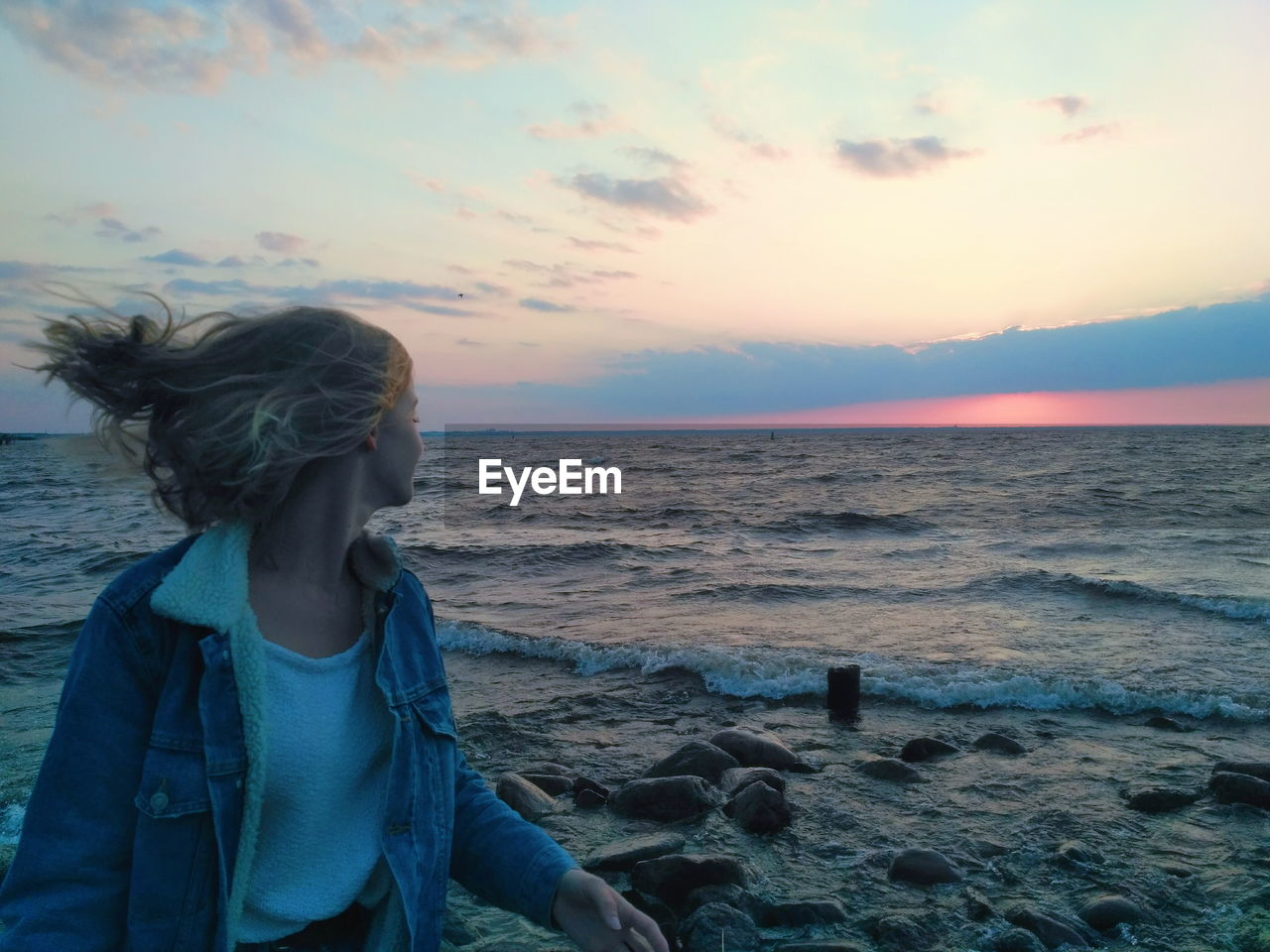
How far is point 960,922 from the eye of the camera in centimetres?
465

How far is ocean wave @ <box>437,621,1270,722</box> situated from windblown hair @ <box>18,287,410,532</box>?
8.10 meters

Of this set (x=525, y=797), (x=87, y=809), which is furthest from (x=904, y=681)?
(x=87, y=809)

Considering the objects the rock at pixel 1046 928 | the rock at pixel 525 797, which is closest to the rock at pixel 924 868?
the rock at pixel 1046 928

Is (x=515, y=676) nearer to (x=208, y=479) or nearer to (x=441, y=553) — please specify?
(x=208, y=479)

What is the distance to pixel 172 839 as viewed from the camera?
1.75m

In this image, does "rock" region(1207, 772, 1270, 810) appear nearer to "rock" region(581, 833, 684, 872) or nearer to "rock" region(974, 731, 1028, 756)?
"rock" region(974, 731, 1028, 756)

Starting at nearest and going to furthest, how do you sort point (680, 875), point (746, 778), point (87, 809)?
point (87, 809)
point (680, 875)
point (746, 778)

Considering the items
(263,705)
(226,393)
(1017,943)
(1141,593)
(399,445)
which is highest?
(226,393)

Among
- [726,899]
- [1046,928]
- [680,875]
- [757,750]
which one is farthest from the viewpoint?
[757,750]

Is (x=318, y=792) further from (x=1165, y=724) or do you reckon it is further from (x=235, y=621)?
(x=1165, y=724)

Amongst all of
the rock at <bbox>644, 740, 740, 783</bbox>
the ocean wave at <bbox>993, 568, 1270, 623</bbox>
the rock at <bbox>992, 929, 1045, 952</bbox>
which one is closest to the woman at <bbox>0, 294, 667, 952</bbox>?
the rock at <bbox>992, 929, 1045, 952</bbox>

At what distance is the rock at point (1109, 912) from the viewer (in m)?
4.64

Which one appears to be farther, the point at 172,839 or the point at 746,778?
the point at 746,778

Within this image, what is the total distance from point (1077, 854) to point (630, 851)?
282cm
